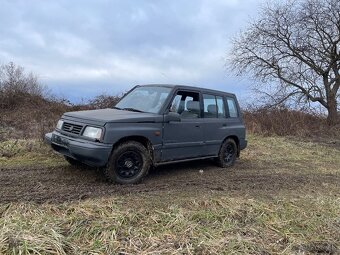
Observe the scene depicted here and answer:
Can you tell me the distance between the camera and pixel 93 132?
624cm

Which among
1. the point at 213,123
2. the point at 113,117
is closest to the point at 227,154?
the point at 213,123

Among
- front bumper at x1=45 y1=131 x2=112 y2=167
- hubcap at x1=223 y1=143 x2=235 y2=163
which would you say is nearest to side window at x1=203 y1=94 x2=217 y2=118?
hubcap at x1=223 y1=143 x2=235 y2=163

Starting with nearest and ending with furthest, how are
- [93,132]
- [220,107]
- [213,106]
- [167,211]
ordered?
1. [167,211]
2. [93,132]
3. [213,106]
4. [220,107]

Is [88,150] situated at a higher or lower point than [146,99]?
lower

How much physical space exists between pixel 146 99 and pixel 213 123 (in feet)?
5.44

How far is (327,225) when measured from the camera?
17.2 ft

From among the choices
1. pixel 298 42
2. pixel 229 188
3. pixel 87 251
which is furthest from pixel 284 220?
pixel 298 42

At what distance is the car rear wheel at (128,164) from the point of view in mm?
6340

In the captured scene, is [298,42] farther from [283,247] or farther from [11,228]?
[11,228]

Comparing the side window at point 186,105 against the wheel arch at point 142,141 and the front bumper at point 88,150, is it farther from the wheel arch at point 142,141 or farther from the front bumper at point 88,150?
the front bumper at point 88,150

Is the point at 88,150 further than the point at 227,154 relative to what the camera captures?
No

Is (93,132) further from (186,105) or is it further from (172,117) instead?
(186,105)

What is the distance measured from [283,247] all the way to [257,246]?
1.17 ft

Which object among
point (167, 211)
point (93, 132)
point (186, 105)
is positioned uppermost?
point (186, 105)
